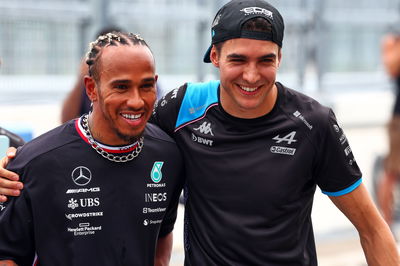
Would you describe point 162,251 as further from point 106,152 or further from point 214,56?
point 214,56

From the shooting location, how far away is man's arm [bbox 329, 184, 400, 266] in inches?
105

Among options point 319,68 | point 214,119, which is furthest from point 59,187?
point 319,68

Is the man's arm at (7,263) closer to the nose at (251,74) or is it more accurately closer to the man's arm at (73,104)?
the nose at (251,74)

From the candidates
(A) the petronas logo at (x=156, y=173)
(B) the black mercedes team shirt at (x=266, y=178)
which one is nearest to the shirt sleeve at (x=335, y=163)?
(B) the black mercedes team shirt at (x=266, y=178)

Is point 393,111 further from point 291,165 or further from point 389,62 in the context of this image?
point 291,165

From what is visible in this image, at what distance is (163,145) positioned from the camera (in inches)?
105

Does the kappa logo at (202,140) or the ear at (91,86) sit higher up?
the ear at (91,86)

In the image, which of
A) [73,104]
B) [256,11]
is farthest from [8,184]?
[73,104]

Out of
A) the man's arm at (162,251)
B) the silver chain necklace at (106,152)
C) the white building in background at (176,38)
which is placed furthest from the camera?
the white building in background at (176,38)

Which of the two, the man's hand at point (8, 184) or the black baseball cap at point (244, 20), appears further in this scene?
the black baseball cap at point (244, 20)

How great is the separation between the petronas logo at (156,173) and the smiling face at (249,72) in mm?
397

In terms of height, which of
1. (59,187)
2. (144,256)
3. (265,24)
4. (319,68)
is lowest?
(319,68)

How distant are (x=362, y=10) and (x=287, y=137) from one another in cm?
744

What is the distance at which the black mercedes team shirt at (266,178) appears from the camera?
8.62ft
